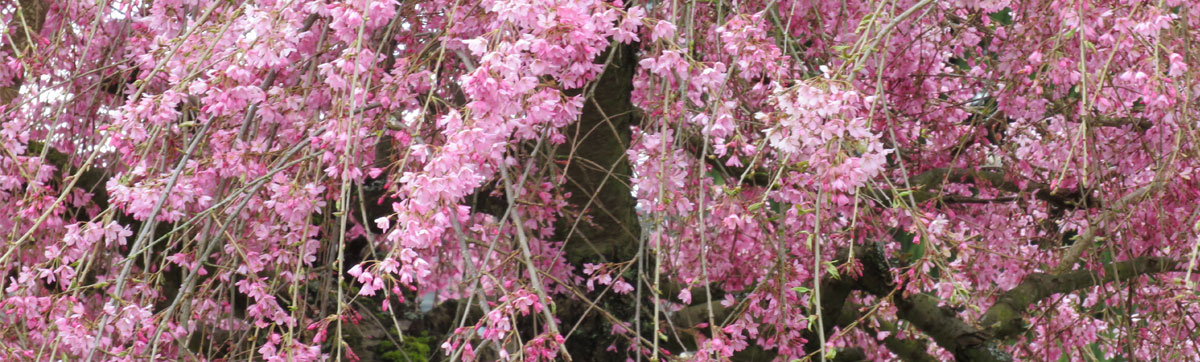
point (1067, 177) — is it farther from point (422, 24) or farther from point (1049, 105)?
point (422, 24)

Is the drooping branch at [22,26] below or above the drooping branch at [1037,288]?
above

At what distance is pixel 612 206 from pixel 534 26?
1.37 m

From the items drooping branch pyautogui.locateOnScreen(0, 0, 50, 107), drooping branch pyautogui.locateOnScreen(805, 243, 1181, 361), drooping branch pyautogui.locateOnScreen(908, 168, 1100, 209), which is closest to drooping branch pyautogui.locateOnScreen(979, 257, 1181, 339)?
drooping branch pyautogui.locateOnScreen(805, 243, 1181, 361)

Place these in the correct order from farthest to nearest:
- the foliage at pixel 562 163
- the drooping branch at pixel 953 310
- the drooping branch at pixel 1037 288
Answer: the drooping branch at pixel 953 310 < the drooping branch at pixel 1037 288 < the foliage at pixel 562 163

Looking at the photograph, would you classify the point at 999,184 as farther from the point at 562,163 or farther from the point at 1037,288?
the point at 562,163

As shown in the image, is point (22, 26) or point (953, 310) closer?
point (22, 26)

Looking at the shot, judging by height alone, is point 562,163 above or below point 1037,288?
above

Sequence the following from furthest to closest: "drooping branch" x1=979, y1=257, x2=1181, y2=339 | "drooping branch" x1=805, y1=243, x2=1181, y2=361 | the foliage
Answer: "drooping branch" x1=805, y1=243, x2=1181, y2=361 → "drooping branch" x1=979, y1=257, x2=1181, y2=339 → the foliage

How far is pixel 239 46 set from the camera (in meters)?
1.97

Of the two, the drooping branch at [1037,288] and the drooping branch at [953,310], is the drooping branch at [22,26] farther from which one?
the drooping branch at [1037,288]

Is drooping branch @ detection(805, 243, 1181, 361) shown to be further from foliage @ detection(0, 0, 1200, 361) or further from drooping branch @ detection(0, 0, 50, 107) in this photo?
drooping branch @ detection(0, 0, 50, 107)

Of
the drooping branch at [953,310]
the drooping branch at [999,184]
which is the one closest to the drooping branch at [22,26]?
the drooping branch at [953,310]

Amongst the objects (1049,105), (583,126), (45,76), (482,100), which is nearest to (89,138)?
(45,76)

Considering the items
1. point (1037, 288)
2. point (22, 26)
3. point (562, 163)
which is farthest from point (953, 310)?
point (22, 26)
